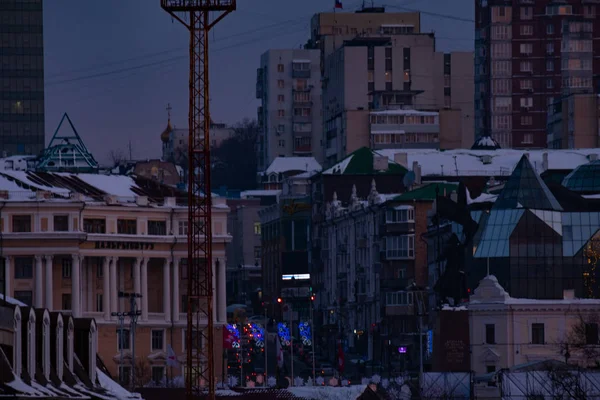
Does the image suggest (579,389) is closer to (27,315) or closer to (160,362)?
(27,315)

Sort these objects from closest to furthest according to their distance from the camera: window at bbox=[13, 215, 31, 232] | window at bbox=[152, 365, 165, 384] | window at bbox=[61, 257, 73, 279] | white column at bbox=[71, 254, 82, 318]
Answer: window at bbox=[152, 365, 165, 384]
white column at bbox=[71, 254, 82, 318]
window at bbox=[13, 215, 31, 232]
window at bbox=[61, 257, 73, 279]

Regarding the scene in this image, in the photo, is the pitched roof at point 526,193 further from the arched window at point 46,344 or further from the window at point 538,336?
the arched window at point 46,344

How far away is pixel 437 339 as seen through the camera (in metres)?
163

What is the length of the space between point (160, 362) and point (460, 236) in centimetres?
2861

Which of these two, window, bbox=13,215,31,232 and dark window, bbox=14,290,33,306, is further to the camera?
window, bbox=13,215,31,232

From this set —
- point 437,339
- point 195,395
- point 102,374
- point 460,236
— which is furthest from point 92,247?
point 102,374

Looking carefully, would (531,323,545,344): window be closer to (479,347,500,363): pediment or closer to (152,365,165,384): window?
(479,347,500,363): pediment

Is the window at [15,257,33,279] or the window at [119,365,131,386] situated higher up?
the window at [15,257,33,279]

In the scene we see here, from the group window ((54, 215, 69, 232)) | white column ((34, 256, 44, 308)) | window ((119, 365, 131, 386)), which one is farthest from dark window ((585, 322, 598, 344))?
window ((54, 215, 69, 232))

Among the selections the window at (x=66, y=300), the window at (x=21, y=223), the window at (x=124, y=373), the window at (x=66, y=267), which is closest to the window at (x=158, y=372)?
the window at (x=124, y=373)

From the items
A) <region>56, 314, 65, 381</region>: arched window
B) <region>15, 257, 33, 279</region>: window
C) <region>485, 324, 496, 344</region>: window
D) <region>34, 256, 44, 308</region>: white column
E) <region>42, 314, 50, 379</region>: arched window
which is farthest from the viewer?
<region>15, 257, 33, 279</region>: window

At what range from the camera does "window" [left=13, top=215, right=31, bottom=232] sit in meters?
196

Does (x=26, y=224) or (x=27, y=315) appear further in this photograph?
(x=26, y=224)

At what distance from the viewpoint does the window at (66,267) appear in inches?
7795
